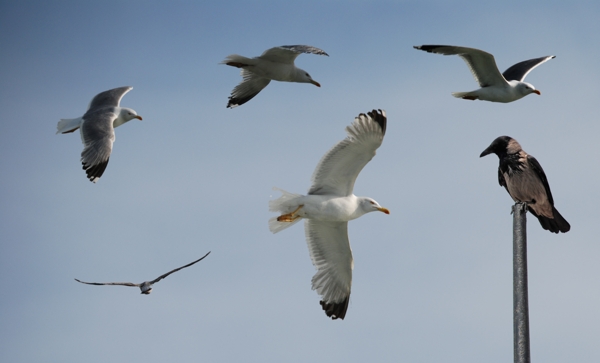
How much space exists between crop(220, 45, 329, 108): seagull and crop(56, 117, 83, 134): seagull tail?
8.98 feet

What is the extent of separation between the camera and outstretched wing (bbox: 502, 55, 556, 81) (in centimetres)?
1557

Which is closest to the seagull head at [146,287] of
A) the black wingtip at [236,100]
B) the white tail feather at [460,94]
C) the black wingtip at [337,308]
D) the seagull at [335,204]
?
the seagull at [335,204]

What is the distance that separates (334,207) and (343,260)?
1.33 meters

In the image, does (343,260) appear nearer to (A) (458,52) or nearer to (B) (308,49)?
(B) (308,49)

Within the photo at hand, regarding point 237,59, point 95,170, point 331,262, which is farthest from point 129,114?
point 331,262

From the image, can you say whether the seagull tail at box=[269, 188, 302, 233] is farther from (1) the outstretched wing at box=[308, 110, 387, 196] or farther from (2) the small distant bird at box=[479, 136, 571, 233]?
(2) the small distant bird at box=[479, 136, 571, 233]

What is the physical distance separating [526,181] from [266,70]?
581 centimetres

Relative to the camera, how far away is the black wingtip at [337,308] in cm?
1180

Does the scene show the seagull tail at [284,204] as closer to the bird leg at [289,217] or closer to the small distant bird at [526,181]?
the bird leg at [289,217]

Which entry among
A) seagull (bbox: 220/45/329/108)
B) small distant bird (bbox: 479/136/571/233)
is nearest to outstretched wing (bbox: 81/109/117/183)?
seagull (bbox: 220/45/329/108)

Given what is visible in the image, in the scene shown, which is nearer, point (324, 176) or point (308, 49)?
point (324, 176)

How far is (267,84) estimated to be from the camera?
50.9 feet

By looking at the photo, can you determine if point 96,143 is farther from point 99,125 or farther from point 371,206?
point 371,206

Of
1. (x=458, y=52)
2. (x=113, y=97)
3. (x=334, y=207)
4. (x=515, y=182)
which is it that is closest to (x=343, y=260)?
(x=334, y=207)
